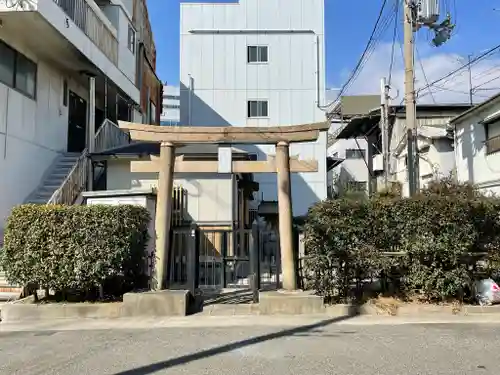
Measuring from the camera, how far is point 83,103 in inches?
669

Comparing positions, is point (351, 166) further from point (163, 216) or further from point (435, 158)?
point (163, 216)

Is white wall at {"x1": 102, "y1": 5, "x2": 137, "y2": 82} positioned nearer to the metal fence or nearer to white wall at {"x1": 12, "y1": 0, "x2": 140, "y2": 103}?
white wall at {"x1": 12, "y1": 0, "x2": 140, "y2": 103}

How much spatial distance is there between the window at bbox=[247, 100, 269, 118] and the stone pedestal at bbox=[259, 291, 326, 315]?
1625cm

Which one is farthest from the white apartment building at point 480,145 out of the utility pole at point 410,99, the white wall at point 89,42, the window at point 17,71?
the window at point 17,71

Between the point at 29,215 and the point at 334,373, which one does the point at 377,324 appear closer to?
the point at 334,373

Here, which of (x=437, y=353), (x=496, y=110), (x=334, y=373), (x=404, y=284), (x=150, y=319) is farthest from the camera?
(x=496, y=110)

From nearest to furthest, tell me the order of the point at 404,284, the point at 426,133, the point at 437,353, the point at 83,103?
1. the point at 437,353
2. the point at 404,284
3. the point at 83,103
4. the point at 426,133

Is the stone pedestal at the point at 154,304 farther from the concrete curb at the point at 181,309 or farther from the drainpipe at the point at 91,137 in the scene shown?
the drainpipe at the point at 91,137

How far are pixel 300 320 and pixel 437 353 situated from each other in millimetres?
2472

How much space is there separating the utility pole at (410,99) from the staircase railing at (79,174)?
28.7ft

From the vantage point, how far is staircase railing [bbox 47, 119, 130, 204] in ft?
40.1

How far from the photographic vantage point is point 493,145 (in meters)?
15.4

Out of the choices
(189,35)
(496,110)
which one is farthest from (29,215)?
(189,35)

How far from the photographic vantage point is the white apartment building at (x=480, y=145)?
1510 centimetres
